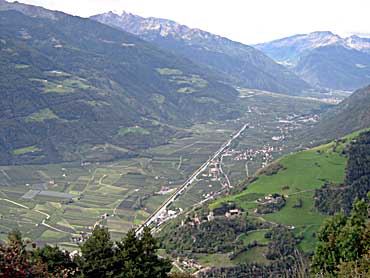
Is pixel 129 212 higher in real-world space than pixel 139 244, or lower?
lower

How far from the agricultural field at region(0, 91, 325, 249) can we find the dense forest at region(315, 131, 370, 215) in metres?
31.4

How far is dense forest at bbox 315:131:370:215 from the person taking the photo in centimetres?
7738

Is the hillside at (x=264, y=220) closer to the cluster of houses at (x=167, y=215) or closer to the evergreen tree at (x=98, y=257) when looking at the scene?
the cluster of houses at (x=167, y=215)

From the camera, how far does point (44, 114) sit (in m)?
174

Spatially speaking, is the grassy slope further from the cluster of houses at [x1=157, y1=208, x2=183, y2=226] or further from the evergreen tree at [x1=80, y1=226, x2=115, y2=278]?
the evergreen tree at [x1=80, y1=226, x2=115, y2=278]

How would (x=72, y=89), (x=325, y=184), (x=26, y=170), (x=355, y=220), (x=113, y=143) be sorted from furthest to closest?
1. (x=72, y=89)
2. (x=113, y=143)
3. (x=26, y=170)
4. (x=325, y=184)
5. (x=355, y=220)

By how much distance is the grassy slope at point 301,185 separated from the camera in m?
74.8

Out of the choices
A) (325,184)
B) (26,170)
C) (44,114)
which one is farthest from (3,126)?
(325,184)

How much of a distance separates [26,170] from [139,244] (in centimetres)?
11216

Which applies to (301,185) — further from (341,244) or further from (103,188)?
(341,244)

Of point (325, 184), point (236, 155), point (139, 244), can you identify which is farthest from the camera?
point (236, 155)

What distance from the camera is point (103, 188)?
11719 centimetres

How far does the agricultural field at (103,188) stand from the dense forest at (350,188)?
31.4 metres

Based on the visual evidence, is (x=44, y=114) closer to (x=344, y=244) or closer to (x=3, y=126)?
(x=3, y=126)
